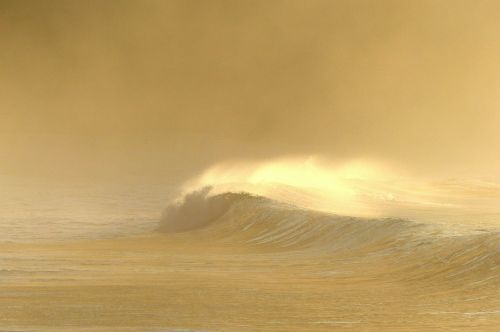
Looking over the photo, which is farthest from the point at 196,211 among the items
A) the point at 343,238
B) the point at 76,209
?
the point at 343,238

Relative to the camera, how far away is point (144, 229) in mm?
30312

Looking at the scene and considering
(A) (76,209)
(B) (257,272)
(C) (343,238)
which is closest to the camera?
(B) (257,272)

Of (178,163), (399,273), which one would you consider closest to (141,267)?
(399,273)

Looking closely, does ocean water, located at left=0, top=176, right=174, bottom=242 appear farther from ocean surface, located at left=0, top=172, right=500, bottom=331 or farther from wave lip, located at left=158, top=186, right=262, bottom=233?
wave lip, located at left=158, top=186, right=262, bottom=233

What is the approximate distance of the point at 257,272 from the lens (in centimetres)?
1703

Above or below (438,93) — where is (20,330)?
below

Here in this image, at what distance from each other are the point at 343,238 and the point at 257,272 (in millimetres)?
3970

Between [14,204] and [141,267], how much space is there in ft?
77.5

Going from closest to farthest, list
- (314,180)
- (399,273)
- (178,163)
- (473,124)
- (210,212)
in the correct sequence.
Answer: (399,273) → (210,212) → (314,180) → (178,163) → (473,124)

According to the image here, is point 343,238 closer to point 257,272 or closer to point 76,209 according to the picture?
point 257,272

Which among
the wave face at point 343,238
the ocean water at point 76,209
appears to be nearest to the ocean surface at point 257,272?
the wave face at point 343,238

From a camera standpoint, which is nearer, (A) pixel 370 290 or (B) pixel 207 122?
(A) pixel 370 290

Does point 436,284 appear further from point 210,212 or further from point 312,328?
point 210,212

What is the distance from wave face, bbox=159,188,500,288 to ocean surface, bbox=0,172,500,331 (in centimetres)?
4
